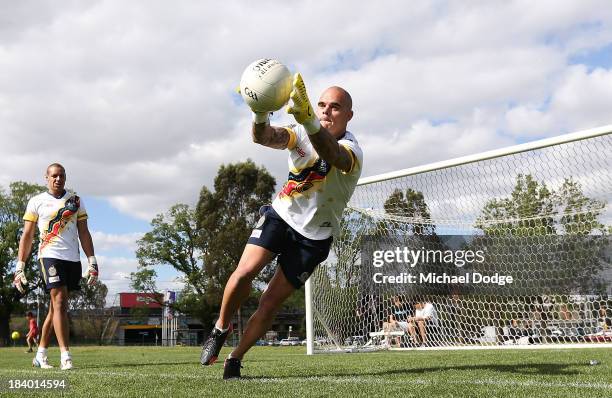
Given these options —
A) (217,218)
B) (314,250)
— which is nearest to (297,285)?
(314,250)

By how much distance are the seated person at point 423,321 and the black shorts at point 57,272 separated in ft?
25.4

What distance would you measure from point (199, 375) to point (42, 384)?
1177mm

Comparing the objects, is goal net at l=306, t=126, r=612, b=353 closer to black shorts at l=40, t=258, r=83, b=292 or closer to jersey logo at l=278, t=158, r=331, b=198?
black shorts at l=40, t=258, r=83, b=292

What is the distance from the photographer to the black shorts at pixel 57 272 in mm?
6746

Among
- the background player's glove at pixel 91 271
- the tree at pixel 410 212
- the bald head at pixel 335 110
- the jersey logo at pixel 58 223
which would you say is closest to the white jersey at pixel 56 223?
the jersey logo at pixel 58 223

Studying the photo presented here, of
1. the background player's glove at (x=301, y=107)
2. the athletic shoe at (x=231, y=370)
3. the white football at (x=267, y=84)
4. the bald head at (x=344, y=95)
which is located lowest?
the athletic shoe at (x=231, y=370)

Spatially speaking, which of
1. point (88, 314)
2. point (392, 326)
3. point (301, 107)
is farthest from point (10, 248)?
point (301, 107)

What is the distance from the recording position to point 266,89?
3.81 meters

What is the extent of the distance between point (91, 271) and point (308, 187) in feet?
12.2

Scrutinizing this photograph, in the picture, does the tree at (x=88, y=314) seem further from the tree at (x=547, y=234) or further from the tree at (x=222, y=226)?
the tree at (x=547, y=234)

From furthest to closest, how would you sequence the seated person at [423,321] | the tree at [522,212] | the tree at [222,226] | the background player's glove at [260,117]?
the tree at [222,226], the seated person at [423,321], the tree at [522,212], the background player's glove at [260,117]

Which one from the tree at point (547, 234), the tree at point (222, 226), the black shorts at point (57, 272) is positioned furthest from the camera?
the tree at point (222, 226)

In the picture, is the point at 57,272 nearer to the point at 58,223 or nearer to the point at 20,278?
the point at 20,278

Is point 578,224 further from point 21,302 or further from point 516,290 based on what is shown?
point 21,302
